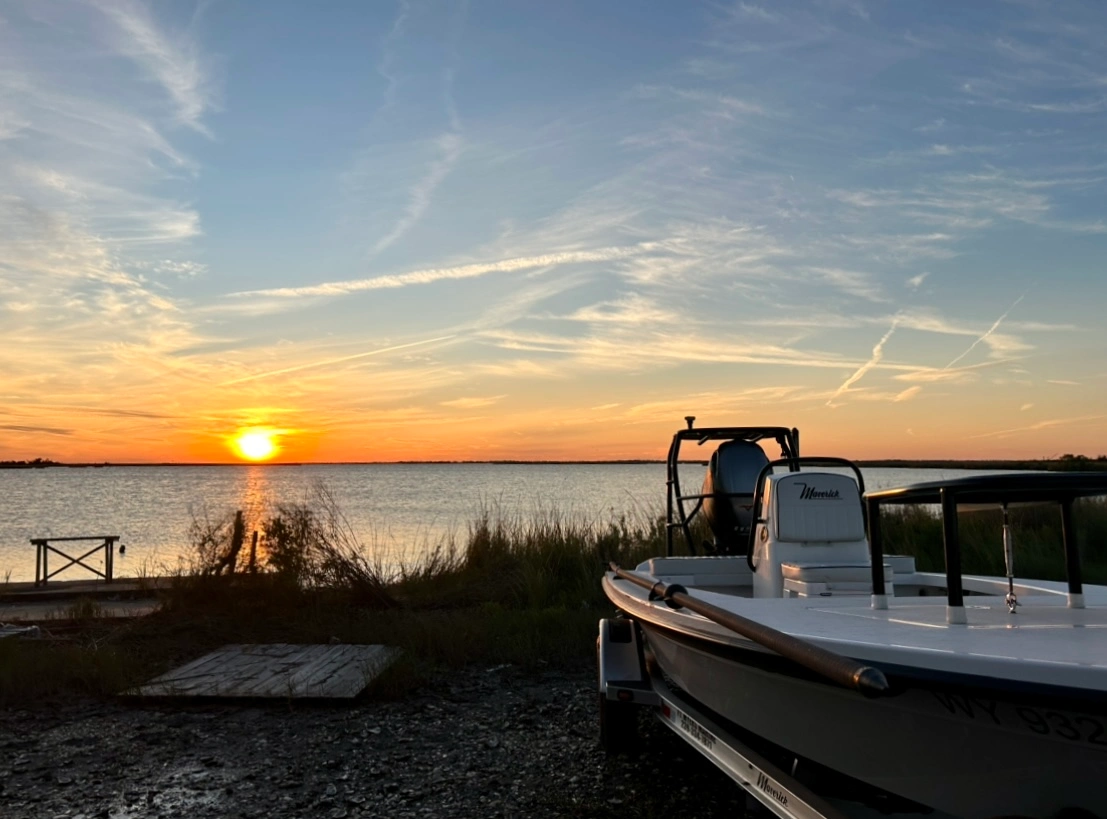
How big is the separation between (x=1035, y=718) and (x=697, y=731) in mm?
1886

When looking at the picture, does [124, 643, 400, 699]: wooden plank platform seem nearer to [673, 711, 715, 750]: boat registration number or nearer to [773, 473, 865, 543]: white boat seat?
[673, 711, 715, 750]: boat registration number

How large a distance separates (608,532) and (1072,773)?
1085cm

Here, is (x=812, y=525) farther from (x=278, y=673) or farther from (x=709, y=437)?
(x=278, y=673)

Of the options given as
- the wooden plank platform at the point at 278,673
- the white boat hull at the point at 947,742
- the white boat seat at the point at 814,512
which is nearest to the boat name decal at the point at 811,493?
the white boat seat at the point at 814,512

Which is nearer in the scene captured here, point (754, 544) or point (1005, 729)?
point (1005, 729)

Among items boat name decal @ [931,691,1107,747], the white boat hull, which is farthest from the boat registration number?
boat name decal @ [931,691,1107,747]

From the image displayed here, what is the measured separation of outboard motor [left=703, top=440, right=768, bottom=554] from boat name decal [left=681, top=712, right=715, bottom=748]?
330 cm

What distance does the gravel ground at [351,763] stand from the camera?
463 cm

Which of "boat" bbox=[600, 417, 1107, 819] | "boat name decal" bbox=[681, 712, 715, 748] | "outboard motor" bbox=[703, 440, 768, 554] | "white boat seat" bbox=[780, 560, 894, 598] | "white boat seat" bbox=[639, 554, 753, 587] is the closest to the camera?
"boat" bbox=[600, 417, 1107, 819]

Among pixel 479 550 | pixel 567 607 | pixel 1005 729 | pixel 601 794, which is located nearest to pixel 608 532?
pixel 479 550

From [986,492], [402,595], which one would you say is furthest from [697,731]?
[402,595]

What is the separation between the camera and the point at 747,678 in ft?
12.4

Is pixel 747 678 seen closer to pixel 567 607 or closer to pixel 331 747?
pixel 331 747

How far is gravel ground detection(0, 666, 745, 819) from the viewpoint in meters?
4.63
